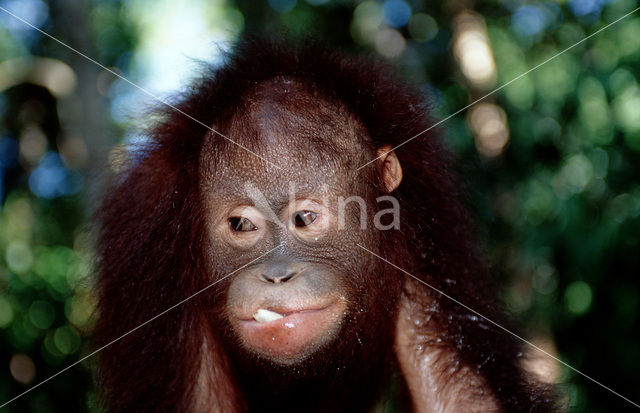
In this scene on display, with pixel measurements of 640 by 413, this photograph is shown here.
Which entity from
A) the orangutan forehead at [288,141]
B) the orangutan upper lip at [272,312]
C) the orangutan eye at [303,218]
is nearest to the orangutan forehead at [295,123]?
the orangutan forehead at [288,141]

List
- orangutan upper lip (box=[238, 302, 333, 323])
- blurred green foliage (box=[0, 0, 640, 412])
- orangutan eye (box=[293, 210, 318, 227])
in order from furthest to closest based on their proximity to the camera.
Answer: blurred green foliage (box=[0, 0, 640, 412])
orangutan eye (box=[293, 210, 318, 227])
orangutan upper lip (box=[238, 302, 333, 323])

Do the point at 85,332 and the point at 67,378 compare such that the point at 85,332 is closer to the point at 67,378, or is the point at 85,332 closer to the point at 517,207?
the point at 67,378

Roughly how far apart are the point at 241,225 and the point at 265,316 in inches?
15.4

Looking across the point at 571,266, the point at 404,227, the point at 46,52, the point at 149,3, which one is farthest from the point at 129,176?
the point at 149,3

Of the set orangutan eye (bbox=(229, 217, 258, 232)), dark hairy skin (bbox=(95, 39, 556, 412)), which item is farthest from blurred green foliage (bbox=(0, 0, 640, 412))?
orangutan eye (bbox=(229, 217, 258, 232))

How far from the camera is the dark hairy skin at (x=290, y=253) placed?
213cm

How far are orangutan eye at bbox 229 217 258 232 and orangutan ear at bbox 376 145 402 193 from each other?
1.80ft

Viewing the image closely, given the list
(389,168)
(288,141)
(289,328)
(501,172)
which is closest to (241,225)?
(288,141)

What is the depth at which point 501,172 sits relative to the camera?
3873mm

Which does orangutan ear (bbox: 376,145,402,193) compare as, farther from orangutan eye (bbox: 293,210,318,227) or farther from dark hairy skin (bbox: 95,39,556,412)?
orangutan eye (bbox: 293,210,318,227)

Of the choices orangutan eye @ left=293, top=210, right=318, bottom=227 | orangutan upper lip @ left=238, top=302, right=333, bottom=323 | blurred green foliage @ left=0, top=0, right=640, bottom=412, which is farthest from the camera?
blurred green foliage @ left=0, top=0, right=640, bottom=412

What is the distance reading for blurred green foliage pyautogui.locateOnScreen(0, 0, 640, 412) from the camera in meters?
2.92

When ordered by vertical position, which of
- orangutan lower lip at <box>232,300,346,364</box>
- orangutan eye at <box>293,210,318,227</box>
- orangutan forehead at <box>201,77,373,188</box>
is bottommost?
orangutan lower lip at <box>232,300,346,364</box>

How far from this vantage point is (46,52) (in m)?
6.26
